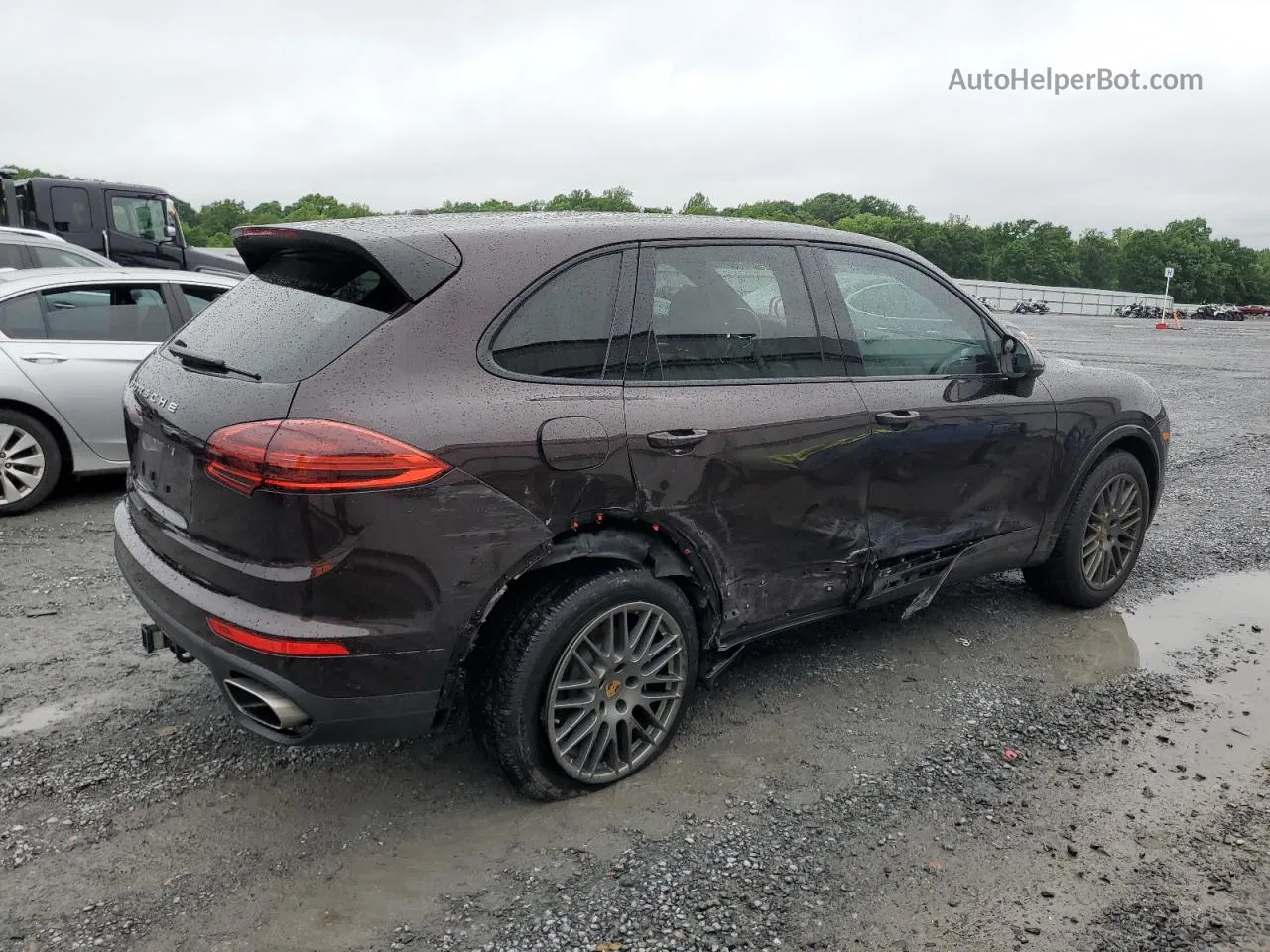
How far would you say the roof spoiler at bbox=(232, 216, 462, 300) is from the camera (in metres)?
2.88

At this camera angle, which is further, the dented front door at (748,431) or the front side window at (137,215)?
the front side window at (137,215)

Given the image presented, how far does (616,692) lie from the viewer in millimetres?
3199

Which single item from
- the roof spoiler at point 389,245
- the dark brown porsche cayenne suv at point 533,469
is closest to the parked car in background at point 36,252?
the roof spoiler at point 389,245

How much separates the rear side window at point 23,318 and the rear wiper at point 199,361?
3.80 m

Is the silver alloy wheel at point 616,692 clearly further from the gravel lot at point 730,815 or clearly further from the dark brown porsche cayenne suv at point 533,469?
the gravel lot at point 730,815

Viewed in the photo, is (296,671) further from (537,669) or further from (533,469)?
(533,469)

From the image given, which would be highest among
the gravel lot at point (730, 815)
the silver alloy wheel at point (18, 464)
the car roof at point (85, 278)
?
the car roof at point (85, 278)

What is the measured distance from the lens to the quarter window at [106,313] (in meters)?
6.55

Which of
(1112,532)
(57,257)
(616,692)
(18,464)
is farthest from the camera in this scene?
(57,257)

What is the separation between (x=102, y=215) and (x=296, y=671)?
19.7 m

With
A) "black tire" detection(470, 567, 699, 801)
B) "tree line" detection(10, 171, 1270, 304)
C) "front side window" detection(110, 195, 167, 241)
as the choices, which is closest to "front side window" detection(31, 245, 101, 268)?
"front side window" detection(110, 195, 167, 241)

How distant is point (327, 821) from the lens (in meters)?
3.10

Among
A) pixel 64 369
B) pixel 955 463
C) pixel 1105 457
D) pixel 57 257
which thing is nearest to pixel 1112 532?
pixel 1105 457

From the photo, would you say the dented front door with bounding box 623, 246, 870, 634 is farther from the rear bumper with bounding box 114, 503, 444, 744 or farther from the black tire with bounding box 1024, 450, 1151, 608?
the black tire with bounding box 1024, 450, 1151, 608
